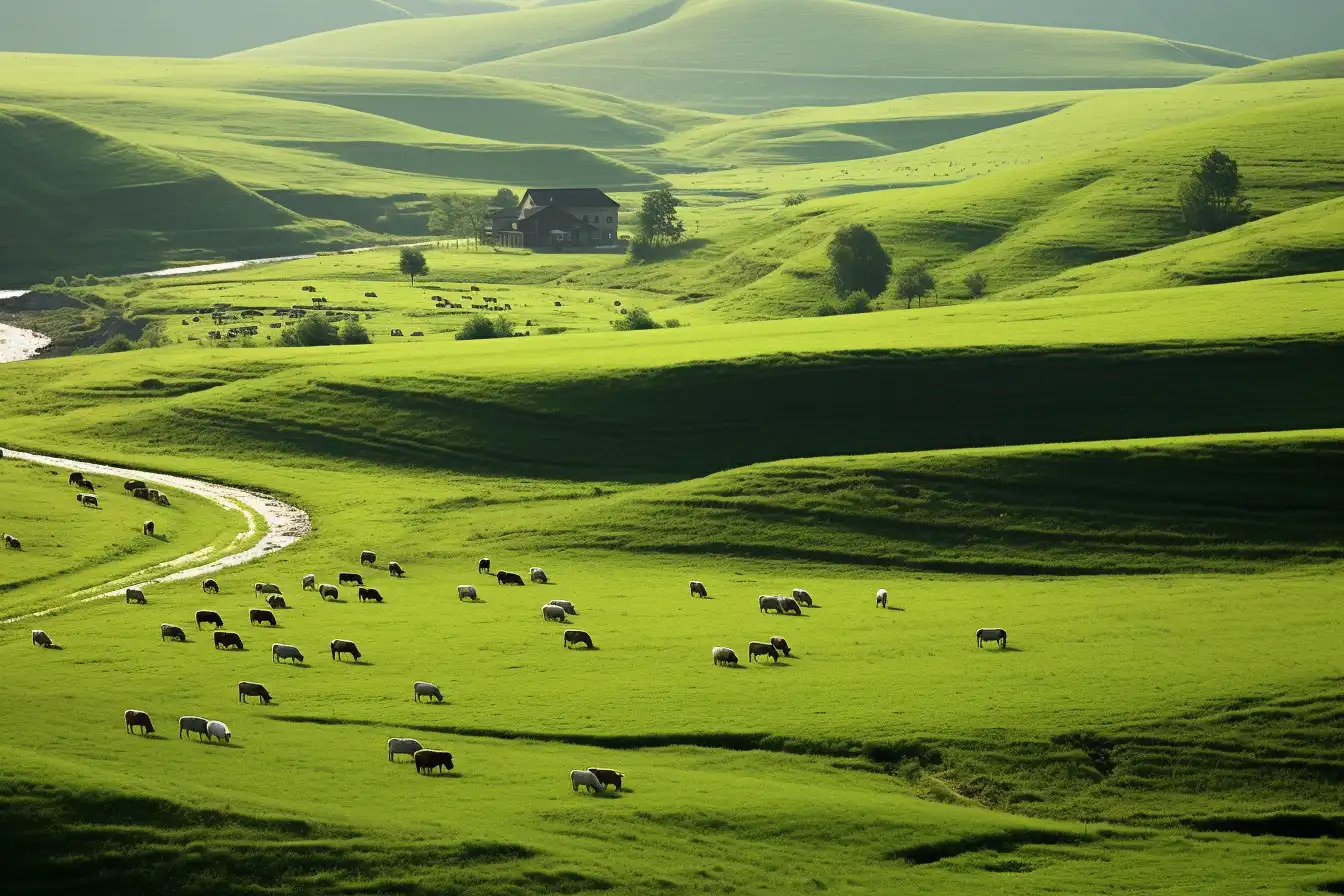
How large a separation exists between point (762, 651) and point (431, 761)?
722 inches

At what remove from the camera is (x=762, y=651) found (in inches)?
2511

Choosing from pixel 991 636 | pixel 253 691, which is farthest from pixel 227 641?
pixel 991 636

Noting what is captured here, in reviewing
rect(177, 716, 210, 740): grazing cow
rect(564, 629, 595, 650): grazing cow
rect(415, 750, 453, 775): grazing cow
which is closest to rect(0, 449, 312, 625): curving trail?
rect(177, 716, 210, 740): grazing cow

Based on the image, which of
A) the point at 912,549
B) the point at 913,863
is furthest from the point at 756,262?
the point at 913,863

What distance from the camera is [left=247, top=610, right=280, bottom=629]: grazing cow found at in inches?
2734

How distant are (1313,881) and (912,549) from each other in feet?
129

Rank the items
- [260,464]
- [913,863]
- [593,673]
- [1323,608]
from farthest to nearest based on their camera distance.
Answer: [260,464]
[1323,608]
[593,673]
[913,863]

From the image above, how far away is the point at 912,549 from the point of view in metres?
82.5

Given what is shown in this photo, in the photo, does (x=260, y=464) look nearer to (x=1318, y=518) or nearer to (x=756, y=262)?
(x=1318, y=518)

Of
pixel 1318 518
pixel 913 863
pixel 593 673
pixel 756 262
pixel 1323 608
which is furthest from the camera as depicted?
pixel 756 262

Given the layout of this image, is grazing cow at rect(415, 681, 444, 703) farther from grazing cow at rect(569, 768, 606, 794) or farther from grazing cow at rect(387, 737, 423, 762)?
grazing cow at rect(569, 768, 606, 794)

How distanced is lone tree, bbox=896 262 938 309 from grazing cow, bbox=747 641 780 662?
98.0 meters

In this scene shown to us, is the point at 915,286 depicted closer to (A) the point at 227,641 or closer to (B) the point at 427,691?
(A) the point at 227,641

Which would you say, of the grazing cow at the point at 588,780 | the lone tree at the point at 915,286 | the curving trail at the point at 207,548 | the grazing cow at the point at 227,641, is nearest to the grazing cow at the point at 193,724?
the grazing cow at the point at 588,780
